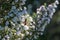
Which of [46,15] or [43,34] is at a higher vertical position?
[46,15]

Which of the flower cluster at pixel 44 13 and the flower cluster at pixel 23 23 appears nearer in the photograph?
the flower cluster at pixel 23 23

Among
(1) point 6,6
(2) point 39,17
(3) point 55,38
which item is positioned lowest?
(3) point 55,38

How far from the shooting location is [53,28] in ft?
12.8

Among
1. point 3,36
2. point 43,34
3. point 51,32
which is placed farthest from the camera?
point 51,32

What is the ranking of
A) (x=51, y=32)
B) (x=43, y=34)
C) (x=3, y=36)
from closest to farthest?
(x=3, y=36) < (x=43, y=34) < (x=51, y=32)

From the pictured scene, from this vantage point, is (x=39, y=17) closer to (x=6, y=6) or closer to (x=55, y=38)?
(x=6, y=6)

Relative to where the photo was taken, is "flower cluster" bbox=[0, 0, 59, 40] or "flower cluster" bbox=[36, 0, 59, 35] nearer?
"flower cluster" bbox=[0, 0, 59, 40]

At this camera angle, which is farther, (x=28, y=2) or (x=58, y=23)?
(x=58, y=23)

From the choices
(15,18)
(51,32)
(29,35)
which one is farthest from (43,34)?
(51,32)

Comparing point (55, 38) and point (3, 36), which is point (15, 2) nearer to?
point (3, 36)

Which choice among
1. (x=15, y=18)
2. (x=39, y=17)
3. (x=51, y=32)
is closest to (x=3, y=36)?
(x=15, y=18)

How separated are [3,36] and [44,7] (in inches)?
22.0

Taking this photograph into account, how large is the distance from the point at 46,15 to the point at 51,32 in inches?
41.8

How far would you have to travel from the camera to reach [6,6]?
8.93 ft
